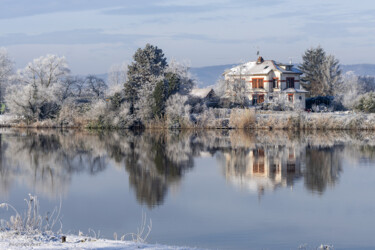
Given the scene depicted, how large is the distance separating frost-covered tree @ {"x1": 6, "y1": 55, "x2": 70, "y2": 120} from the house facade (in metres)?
16.2

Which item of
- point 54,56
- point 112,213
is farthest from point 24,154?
point 54,56

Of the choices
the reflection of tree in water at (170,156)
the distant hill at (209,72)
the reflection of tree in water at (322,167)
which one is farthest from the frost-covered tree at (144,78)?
the distant hill at (209,72)

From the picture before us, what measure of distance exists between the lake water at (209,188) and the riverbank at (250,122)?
305 inches

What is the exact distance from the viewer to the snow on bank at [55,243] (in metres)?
7.82

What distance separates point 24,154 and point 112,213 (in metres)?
14.1

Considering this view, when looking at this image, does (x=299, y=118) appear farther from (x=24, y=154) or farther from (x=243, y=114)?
(x=24, y=154)

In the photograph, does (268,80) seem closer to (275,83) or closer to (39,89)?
(275,83)

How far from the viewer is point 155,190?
1616cm

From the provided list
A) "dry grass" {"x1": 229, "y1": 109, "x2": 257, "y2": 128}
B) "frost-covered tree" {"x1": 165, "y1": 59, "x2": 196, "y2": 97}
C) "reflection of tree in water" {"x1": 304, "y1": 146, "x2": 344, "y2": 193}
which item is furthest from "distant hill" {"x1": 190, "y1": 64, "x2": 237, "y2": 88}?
"reflection of tree in water" {"x1": 304, "y1": 146, "x2": 344, "y2": 193}

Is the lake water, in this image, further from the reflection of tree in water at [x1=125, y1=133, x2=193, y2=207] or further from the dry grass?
the dry grass

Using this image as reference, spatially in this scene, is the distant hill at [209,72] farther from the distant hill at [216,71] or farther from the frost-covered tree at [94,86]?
the frost-covered tree at [94,86]

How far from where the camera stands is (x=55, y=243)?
8.15 metres

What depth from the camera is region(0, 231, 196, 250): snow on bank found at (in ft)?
25.6

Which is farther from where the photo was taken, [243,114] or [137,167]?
[243,114]
